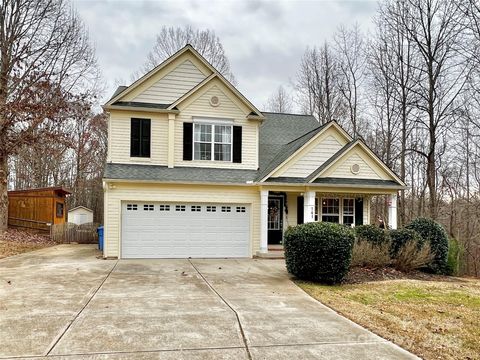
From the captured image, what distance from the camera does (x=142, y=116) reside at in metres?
15.3

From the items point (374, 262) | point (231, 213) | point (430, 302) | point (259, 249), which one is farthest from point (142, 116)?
point (430, 302)

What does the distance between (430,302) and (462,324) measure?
166cm

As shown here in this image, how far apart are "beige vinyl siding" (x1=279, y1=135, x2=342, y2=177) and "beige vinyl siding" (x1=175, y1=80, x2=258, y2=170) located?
1.79 meters

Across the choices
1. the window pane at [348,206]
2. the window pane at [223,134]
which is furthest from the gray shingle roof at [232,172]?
the window pane at [348,206]

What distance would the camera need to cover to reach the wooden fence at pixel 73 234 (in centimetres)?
2059

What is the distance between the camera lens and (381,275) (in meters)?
11.6

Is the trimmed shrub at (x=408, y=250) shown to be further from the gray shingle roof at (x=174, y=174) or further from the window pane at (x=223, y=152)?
the window pane at (x=223, y=152)

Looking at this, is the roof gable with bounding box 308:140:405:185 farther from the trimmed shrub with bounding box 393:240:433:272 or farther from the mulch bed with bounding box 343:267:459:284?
the mulch bed with bounding box 343:267:459:284

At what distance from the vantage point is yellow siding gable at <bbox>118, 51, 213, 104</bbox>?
15572 millimetres

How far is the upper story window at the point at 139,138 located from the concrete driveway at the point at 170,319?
550 centimetres

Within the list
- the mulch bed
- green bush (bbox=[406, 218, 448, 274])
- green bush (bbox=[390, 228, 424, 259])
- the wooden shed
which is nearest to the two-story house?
green bush (bbox=[406, 218, 448, 274])

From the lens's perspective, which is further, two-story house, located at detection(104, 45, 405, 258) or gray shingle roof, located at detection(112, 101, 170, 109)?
gray shingle roof, located at detection(112, 101, 170, 109)

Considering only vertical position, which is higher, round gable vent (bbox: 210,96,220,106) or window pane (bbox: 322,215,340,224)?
round gable vent (bbox: 210,96,220,106)

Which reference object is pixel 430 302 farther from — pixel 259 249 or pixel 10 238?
pixel 10 238
